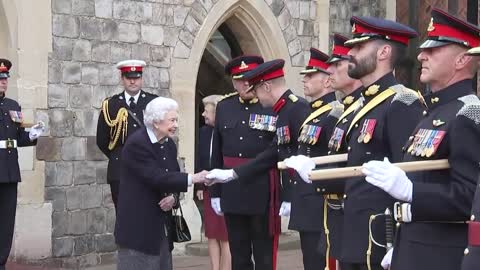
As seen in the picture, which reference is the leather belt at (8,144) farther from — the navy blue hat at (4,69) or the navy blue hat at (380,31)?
the navy blue hat at (380,31)

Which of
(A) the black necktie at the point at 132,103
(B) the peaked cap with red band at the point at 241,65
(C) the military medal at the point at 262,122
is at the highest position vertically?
(B) the peaked cap with red band at the point at 241,65

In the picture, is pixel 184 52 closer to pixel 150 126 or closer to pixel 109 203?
pixel 109 203

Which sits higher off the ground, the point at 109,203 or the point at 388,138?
the point at 388,138

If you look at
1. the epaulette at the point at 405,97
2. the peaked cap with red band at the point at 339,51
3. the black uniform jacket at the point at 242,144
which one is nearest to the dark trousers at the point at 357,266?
the epaulette at the point at 405,97

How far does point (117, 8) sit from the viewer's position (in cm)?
940

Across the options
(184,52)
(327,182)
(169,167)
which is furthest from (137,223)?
(184,52)

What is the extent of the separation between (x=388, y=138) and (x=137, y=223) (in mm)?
1946

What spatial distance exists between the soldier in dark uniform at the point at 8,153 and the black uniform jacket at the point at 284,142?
2.06 m

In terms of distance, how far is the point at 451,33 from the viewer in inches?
156

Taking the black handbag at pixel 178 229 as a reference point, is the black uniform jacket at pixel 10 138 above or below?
above

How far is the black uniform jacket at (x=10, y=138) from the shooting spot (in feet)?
24.9

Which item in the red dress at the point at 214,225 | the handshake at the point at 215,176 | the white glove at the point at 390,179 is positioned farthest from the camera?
the red dress at the point at 214,225

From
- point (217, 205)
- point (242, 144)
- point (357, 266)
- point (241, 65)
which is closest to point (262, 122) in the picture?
point (242, 144)

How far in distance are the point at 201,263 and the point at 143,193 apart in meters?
3.58
